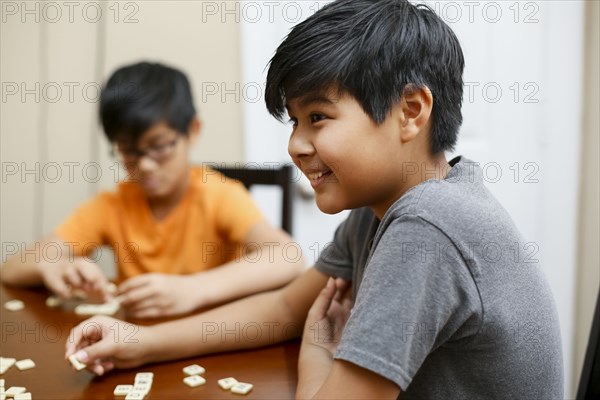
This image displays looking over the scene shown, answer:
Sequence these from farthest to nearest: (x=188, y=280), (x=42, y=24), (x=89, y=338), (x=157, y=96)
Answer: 1. (x=42, y=24)
2. (x=157, y=96)
3. (x=188, y=280)
4. (x=89, y=338)

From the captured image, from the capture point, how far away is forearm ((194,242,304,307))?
51.1 inches

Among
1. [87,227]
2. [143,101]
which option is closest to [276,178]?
[143,101]

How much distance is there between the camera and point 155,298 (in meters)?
1.23

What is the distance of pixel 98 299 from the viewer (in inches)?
54.7

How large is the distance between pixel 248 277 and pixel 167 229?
0.50 metres

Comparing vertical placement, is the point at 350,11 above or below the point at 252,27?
below

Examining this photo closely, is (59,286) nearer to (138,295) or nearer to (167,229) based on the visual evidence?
(138,295)

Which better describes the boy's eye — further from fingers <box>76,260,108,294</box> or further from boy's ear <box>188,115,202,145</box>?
boy's ear <box>188,115,202,145</box>

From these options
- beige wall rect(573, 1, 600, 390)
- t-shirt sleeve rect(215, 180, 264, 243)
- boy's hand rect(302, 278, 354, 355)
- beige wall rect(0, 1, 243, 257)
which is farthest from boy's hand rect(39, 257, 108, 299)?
beige wall rect(573, 1, 600, 390)

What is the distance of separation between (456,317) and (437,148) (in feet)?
0.98

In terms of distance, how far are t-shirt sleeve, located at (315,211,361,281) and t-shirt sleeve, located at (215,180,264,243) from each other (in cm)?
53

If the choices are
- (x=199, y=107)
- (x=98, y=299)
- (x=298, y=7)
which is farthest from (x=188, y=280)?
(x=298, y=7)

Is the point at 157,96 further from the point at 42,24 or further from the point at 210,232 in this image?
the point at 42,24

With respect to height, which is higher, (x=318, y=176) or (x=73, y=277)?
(x=318, y=176)
